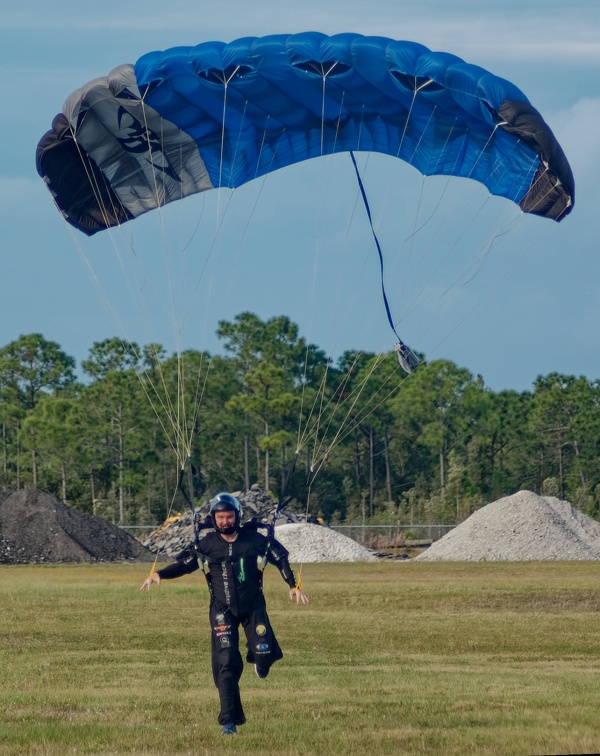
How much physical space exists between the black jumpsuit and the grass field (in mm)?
540

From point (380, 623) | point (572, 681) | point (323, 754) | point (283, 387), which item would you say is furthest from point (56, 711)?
point (283, 387)

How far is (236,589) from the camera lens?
10.5 metres

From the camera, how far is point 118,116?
1764 centimetres

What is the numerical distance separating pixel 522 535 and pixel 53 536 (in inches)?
591

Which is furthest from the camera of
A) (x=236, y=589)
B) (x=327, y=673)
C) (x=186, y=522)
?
(x=186, y=522)

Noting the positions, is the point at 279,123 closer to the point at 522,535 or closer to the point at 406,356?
the point at 406,356

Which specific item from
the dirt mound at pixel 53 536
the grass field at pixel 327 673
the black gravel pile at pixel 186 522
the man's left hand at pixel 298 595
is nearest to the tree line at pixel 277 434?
the black gravel pile at pixel 186 522

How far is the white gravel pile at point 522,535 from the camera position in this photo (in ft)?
131

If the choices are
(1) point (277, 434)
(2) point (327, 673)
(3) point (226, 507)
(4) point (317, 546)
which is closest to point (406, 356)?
(2) point (327, 673)

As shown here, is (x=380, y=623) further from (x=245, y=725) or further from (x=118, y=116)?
(x=245, y=725)

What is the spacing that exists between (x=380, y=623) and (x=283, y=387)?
5706cm

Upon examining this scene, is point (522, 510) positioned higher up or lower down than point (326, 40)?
lower down

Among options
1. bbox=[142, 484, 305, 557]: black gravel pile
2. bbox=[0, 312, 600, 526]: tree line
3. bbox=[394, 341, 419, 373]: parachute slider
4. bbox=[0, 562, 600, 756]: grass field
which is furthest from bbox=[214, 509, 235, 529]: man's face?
bbox=[0, 312, 600, 526]: tree line

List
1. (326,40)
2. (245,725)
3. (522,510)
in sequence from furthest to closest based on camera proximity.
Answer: (522,510) → (326,40) → (245,725)
